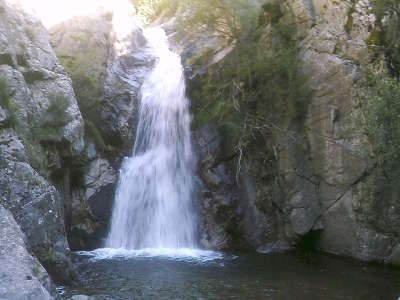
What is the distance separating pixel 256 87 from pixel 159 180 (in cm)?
480

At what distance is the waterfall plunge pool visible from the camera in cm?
1087

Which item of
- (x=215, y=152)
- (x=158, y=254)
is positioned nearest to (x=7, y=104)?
(x=158, y=254)

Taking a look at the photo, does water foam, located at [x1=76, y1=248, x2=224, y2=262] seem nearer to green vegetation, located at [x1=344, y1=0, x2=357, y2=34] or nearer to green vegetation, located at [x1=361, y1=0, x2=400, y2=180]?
green vegetation, located at [x1=361, y1=0, x2=400, y2=180]

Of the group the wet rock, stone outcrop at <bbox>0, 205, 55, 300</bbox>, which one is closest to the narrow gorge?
the wet rock

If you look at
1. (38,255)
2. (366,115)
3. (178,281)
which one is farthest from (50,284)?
(366,115)

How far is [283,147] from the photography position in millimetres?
16281

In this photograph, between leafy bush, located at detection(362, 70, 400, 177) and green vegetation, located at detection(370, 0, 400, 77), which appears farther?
green vegetation, located at detection(370, 0, 400, 77)

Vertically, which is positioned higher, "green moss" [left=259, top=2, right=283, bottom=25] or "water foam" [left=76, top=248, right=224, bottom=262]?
"green moss" [left=259, top=2, right=283, bottom=25]

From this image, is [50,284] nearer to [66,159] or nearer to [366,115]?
[66,159]

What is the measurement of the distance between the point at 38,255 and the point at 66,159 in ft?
15.4

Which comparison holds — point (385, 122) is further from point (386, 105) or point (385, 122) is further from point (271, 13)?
point (271, 13)

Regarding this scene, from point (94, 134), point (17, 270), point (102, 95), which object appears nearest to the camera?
point (17, 270)

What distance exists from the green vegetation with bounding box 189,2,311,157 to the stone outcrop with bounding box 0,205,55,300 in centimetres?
925

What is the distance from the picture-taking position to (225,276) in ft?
40.4
